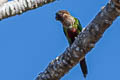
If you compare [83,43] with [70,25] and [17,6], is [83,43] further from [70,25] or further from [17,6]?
[70,25]

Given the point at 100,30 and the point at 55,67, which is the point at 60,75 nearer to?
the point at 55,67

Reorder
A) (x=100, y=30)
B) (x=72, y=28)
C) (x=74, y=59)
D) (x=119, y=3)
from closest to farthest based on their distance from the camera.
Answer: (x=119, y=3) → (x=100, y=30) → (x=74, y=59) → (x=72, y=28)

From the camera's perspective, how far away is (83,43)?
3.29 meters

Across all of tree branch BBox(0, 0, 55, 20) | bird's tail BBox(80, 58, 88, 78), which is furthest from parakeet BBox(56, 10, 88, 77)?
tree branch BBox(0, 0, 55, 20)

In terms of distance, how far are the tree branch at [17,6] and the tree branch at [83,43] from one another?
54 centimetres

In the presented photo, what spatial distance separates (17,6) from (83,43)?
74 centimetres

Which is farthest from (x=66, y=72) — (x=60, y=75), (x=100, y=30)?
(x=100, y=30)

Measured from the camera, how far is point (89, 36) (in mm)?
3240

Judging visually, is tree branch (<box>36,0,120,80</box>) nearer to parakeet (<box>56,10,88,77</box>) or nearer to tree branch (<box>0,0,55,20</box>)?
tree branch (<box>0,0,55,20</box>)

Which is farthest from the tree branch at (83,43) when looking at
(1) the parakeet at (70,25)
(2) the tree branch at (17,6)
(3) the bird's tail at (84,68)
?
(1) the parakeet at (70,25)

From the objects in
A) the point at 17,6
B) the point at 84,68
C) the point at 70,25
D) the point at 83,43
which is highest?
the point at 70,25

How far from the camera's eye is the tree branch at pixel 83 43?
303 cm

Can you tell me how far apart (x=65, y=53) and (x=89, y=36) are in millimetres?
338

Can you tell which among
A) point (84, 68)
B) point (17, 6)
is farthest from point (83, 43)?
point (84, 68)
